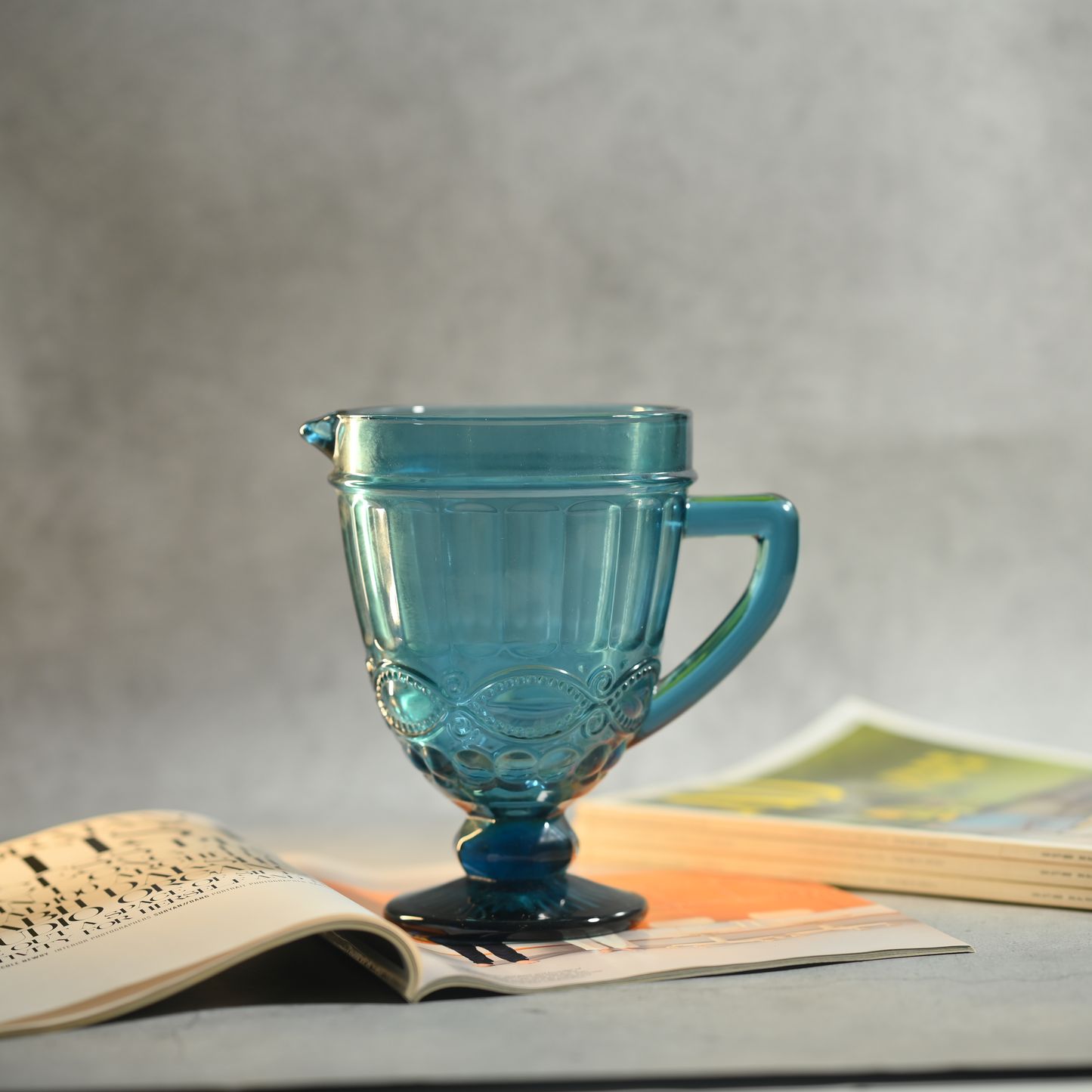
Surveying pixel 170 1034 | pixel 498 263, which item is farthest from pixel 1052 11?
pixel 170 1034

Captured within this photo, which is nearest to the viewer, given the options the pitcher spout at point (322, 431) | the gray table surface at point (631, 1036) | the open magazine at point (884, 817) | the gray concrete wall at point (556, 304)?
the gray table surface at point (631, 1036)

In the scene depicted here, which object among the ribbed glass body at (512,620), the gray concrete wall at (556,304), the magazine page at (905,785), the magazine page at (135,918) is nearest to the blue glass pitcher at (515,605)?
the ribbed glass body at (512,620)

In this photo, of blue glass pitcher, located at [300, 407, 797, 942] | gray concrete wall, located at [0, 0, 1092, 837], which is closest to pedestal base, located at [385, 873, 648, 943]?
blue glass pitcher, located at [300, 407, 797, 942]

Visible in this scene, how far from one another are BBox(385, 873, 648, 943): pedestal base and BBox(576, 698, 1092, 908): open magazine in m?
0.17

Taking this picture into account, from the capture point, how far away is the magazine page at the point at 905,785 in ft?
3.43

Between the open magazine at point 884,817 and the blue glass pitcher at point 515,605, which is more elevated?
the blue glass pitcher at point 515,605

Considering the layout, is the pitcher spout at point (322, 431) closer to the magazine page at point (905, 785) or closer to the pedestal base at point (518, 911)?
the pedestal base at point (518, 911)

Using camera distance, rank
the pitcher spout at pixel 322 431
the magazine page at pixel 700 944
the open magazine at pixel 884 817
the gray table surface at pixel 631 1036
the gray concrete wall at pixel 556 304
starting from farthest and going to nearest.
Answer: the gray concrete wall at pixel 556 304, the open magazine at pixel 884 817, the pitcher spout at pixel 322 431, the magazine page at pixel 700 944, the gray table surface at pixel 631 1036

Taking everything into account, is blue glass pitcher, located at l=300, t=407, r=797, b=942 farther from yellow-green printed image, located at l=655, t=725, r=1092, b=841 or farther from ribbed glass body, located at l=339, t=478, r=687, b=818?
yellow-green printed image, located at l=655, t=725, r=1092, b=841

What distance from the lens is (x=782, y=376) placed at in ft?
5.77

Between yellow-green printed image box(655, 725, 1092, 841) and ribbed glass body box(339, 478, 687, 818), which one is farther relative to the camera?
yellow-green printed image box(655, 725, 1092, 841)

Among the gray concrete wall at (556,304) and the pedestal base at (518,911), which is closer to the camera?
the pedestal base at (518,911)

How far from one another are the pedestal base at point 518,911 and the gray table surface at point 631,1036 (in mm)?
77

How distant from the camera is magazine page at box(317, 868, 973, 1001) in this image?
0.79m
